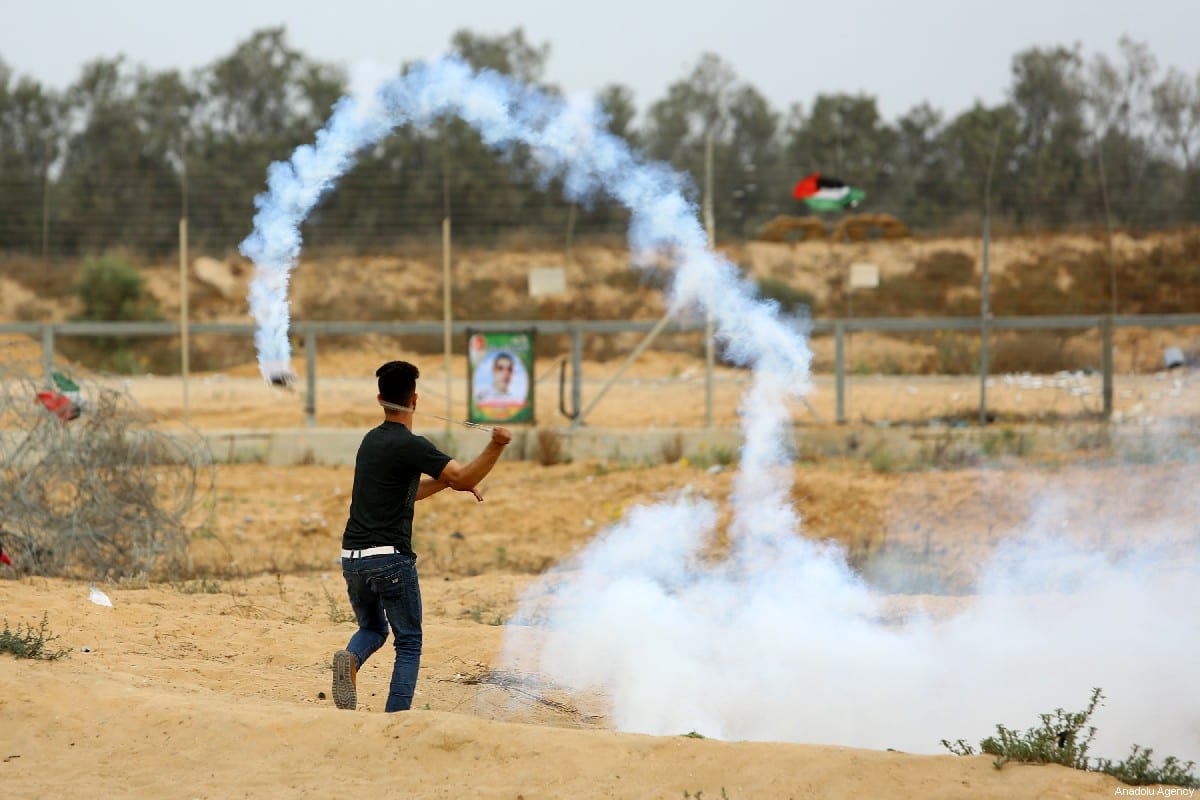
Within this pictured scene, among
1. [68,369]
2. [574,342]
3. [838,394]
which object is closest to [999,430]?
[838,394]

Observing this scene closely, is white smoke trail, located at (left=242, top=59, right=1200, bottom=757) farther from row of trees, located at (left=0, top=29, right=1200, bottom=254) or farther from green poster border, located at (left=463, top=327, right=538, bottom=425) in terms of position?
row of trees, located at (left=0, top=29, right=1200, bottom=254)

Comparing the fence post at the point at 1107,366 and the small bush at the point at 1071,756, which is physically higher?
the fence post at the point at 1107,366

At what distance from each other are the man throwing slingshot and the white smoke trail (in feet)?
4.58

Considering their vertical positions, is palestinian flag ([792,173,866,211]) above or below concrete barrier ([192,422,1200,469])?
above

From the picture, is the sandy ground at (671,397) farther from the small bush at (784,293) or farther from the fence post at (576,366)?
the small bush at (784,293)

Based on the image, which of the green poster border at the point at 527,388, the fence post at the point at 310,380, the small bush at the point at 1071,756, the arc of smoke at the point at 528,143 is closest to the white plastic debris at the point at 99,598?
the arc of smoke at the point at 528,143

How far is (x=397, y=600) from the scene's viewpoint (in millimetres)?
6449

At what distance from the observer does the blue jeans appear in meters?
6.39

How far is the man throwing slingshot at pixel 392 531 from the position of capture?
640 cm

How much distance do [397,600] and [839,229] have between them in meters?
20.5

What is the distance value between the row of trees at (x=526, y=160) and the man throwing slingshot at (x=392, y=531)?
12.7 metres

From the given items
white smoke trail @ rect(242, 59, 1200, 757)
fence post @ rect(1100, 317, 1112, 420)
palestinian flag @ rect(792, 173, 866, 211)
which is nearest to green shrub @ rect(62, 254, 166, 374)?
palestinian flag @ rect(792, 173, 866, 211)

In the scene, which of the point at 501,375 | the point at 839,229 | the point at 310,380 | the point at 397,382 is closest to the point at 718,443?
the point at 501,375

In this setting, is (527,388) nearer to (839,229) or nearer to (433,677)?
(433,677)
